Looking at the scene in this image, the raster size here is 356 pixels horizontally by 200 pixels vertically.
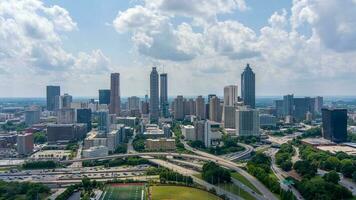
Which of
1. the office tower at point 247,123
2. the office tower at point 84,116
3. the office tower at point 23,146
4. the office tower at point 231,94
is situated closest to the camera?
the office tower at point 23,146

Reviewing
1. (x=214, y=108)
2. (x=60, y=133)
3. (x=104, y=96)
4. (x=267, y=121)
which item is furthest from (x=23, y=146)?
(x=104, y=96)

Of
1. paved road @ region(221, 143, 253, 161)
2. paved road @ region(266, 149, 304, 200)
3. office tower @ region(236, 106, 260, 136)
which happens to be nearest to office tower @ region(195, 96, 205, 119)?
office tower @ region(236, 106, 260, 136)

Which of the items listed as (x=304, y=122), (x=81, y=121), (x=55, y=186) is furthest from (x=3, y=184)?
(x=304, y=122)

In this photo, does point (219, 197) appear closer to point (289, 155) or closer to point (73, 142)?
point (289, 155)

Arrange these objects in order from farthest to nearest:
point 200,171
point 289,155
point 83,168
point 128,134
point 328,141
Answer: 1. point 128,134
2. point 328,141
3. point 289,155
4. point 83,168
5. point 200,171

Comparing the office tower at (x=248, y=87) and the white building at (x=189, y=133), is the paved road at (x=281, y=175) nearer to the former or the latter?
the white building at (x=189, y=133)

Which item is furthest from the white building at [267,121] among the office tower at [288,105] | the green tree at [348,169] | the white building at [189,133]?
the green tree at [348,169]
